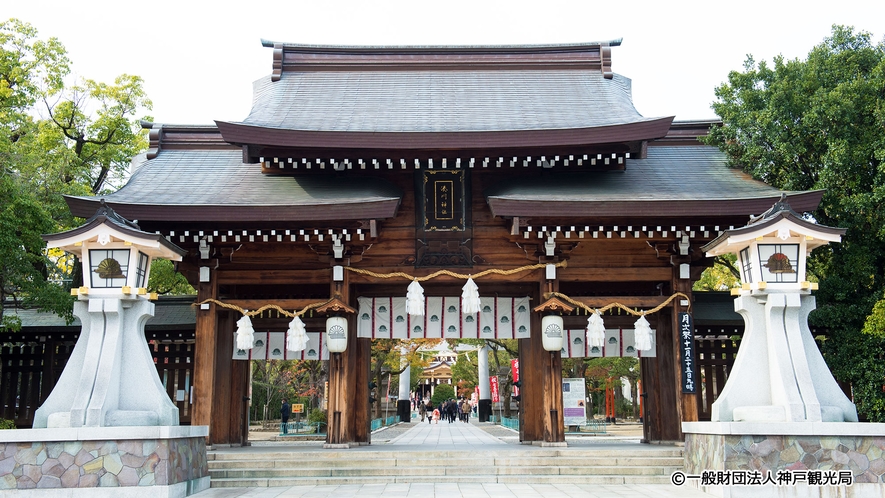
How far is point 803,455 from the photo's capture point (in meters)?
9.85

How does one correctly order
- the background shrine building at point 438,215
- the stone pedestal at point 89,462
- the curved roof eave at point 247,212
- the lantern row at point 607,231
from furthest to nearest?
the lantern row at point 607,231, the background shrine building at point 438,215, the curved roof eave at point 247,212, the stone pedestal at point 89,462

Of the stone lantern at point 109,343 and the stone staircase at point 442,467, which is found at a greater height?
Answer: the stone lantern at point 109,343

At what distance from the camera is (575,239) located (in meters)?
13.7

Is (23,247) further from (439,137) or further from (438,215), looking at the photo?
(439,137)

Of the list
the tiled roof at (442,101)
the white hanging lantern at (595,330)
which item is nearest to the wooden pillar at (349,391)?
the tiled roof at (442,101)

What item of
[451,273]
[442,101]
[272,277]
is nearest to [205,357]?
[272,277]

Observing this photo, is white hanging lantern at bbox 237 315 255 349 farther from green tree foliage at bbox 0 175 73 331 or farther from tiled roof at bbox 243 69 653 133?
green tree foliage at bbox 0 175 73 331

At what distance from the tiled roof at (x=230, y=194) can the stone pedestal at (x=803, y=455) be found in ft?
22.3

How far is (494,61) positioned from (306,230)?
763 centimetres

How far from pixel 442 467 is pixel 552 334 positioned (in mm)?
3232

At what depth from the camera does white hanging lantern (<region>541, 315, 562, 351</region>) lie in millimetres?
13244

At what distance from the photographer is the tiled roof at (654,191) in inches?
500

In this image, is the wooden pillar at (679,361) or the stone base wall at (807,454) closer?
the stone base wall at (807,454)

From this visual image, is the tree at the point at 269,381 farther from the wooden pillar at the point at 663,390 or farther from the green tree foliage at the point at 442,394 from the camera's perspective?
the green tree foliage at the point at 442,394
